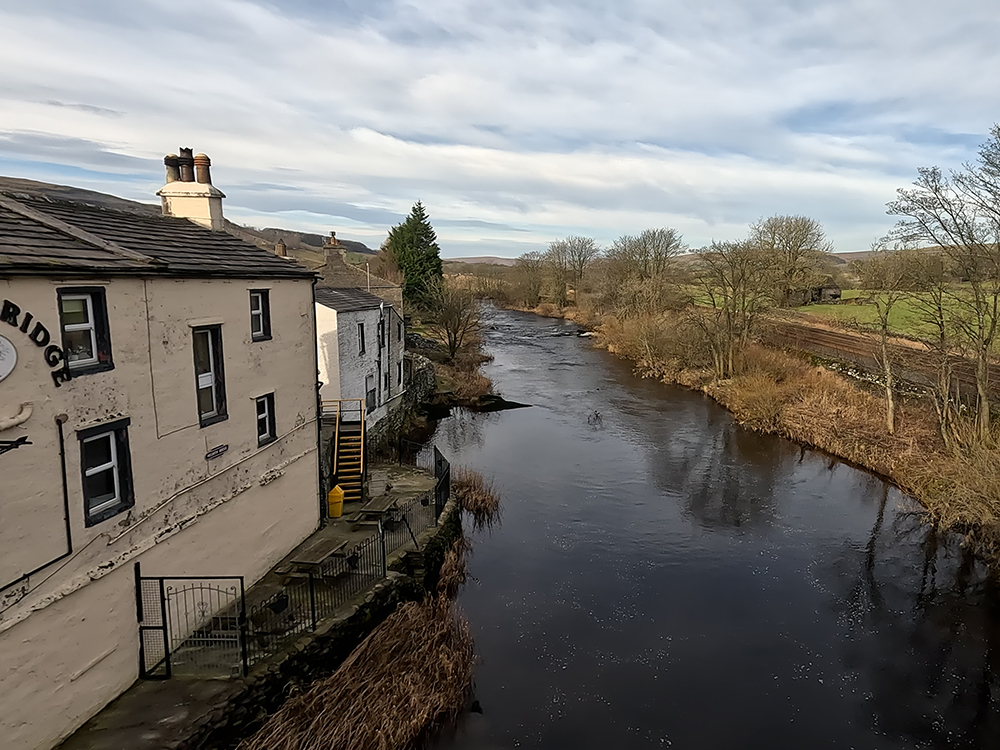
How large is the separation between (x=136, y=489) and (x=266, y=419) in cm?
407

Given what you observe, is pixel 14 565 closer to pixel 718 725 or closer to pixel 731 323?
pixel 718 725

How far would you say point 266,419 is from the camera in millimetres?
13820

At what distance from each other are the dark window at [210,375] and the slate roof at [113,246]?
1.19 metres

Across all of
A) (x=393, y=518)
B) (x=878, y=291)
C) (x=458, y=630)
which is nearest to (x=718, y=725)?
(x=458, y=630)

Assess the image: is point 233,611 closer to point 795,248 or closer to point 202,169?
point 202,169

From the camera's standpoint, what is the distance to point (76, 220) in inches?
418

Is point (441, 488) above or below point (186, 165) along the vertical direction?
below

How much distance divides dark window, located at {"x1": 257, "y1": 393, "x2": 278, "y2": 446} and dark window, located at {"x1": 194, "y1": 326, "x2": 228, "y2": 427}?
148 cm

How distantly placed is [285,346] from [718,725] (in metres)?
11.9

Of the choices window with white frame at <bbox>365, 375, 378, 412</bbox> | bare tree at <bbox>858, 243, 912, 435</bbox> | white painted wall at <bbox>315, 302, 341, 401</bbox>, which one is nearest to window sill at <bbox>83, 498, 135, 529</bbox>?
white painted wall at <bbox>315, 302, 341, 401</bbox>

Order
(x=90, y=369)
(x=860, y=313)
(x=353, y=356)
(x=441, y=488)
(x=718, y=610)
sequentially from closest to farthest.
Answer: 1. (x=90, y=369)
2. (x=718, y=610)
3. (x=441, y=488)
4. (x=353, y=356)
5. (x=860, y=313)

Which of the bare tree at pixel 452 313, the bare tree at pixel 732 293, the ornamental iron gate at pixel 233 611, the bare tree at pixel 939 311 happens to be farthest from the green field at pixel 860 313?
the ornamental iron gate at pixel 233 611

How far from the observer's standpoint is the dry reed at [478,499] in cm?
2108

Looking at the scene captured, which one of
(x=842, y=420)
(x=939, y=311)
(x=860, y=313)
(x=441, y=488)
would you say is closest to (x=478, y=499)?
(x=441, y=488)
